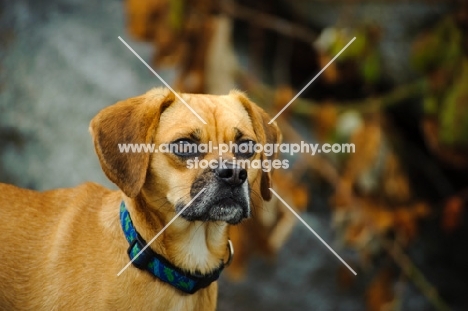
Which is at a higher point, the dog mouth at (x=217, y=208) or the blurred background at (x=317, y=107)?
the dog mouth at (x=217, y=208)

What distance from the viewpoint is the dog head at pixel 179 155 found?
9.96 ft

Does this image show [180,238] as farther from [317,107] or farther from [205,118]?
[317,107]

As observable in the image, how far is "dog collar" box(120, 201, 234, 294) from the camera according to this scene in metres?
3.00

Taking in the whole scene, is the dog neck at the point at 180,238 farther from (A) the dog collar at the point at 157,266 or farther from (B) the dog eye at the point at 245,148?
(B) the dog eye at the point at 245,148

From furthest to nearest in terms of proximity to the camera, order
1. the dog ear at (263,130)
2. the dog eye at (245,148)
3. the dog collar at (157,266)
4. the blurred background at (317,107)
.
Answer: the blurred background at (317,107)
the dog ear at (263,130)
the dog eye at (245,148)
the dog collar at (157,266)

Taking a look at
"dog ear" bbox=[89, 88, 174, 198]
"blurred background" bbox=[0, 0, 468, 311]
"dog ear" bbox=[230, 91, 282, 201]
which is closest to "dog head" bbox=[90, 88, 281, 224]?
"dog ear" bbox=[89, 88, 174, 198]

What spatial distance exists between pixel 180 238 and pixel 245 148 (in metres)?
0.54

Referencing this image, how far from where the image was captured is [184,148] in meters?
3.12

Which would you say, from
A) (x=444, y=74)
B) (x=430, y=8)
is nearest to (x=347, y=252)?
(x=444, y=74)

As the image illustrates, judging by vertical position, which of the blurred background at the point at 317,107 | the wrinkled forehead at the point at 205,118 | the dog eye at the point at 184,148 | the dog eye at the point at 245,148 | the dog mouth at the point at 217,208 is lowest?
the blurred background at the point at 317,107

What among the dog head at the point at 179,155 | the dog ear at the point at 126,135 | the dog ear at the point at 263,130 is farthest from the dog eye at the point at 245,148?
the dog ear at the point at 126,135

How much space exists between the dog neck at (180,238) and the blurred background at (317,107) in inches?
107

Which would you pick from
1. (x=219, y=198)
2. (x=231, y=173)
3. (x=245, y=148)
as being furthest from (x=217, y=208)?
(x=245, y=148)

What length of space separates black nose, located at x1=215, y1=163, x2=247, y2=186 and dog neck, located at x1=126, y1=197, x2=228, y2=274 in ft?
1.06
